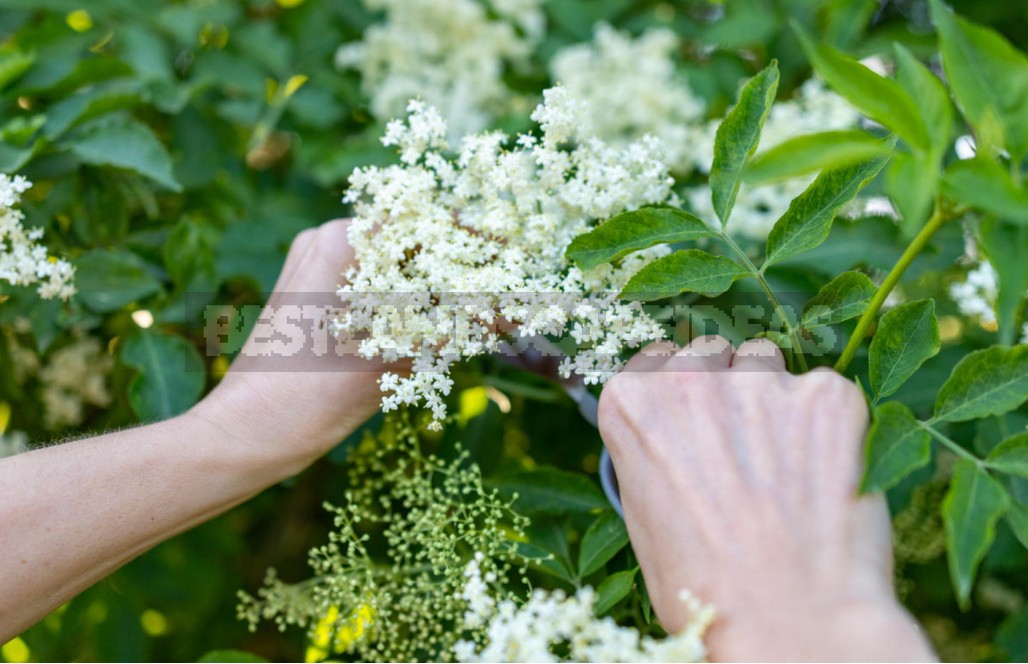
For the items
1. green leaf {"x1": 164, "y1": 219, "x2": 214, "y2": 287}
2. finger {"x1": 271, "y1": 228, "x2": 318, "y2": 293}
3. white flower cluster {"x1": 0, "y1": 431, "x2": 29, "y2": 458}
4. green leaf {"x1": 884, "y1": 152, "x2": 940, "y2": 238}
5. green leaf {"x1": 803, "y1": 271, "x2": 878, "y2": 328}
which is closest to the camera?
green leaf {"x1": 884, "y1": 152, "x2": 940, "y2": 238}

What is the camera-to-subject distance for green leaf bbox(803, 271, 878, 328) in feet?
2.95

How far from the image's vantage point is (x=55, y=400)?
5.03 feet

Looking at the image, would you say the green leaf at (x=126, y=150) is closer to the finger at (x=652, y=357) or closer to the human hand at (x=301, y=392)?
the human hand at (x=301, y=392)

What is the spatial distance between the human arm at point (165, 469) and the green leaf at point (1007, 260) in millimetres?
729

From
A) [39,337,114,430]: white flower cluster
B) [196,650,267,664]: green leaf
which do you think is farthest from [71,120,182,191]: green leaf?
[196,650,267,664]: green leaf

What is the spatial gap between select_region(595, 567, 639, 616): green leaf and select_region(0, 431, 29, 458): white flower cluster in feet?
3.52

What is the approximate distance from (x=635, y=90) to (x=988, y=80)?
3.30 ft

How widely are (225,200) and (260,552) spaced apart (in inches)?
37.9

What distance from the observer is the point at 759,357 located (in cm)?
93

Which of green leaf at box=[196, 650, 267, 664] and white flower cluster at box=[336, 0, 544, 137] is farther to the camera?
white flower cluster at box=[336, 0, 544, 137]

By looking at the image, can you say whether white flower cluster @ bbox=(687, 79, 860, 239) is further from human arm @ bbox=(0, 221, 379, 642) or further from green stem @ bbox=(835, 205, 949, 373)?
human arm @ bbox=(0, 221, 379, 642)

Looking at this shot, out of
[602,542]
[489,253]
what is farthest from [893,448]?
[489,253]

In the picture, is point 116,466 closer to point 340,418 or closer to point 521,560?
point 340,418

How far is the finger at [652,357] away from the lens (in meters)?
0.98
